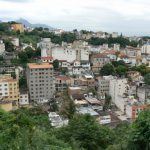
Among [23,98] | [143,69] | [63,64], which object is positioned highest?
[63,64]

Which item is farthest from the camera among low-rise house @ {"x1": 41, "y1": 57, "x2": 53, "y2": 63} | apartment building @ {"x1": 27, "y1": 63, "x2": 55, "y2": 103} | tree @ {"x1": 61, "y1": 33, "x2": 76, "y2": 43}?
tree @ {"x1": 61, "y1": 33, "x2": 76, "y2": 43}

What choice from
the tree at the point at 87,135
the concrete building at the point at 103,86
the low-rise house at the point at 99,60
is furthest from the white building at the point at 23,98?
the tree at the point at 87,135

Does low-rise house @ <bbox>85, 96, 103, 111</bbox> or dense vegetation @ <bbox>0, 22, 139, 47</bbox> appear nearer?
low-rise house @ <bbox>85, 96, 103, 111</bbox>

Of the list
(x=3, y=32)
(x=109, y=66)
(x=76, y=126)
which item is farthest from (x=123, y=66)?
(x=76, y=126)

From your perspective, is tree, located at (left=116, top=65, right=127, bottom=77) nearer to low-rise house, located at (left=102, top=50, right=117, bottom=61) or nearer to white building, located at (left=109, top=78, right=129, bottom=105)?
white building, located at (left=109, top=78, right=129, bottom=105)

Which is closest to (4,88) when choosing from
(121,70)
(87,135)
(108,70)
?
(108,70)

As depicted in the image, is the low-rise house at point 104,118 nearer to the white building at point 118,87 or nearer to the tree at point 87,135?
the white building at point 118,87

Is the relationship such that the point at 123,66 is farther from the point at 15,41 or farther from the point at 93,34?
the point at 93,34

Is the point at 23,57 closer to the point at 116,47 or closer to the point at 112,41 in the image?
the point at 116,47

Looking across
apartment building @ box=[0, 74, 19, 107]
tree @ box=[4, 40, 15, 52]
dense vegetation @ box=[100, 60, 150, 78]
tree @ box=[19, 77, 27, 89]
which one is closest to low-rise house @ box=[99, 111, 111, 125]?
apartment building @ box=[0, 74, 19, 107]
